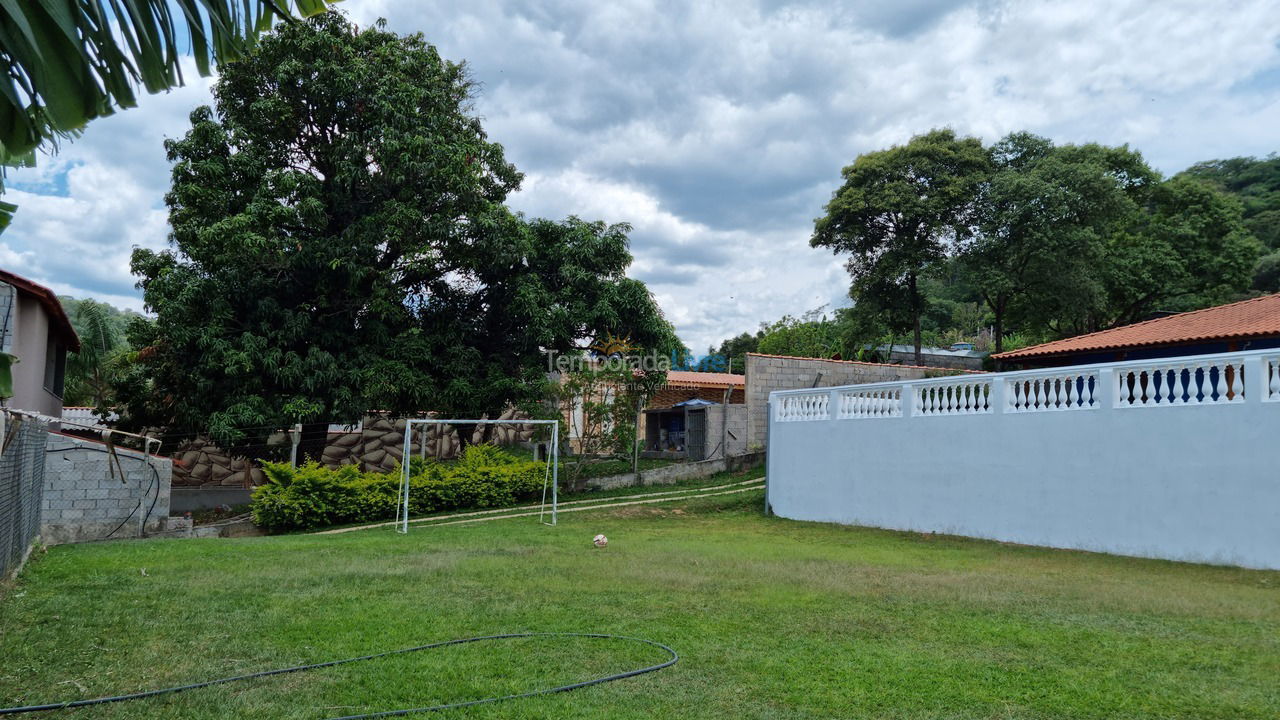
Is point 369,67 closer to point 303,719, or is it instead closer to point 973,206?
point 303,719

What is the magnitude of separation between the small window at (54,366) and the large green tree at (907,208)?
23125 millimetres

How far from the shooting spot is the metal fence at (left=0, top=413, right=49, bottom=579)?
22.5ft

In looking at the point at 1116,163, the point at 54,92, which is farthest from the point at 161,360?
the point at 1116,163

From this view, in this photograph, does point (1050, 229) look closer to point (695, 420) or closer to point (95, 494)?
point (695, 420)

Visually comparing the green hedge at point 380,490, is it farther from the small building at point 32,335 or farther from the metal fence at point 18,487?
the metal fence at point 18,487

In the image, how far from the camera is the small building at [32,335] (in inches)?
515

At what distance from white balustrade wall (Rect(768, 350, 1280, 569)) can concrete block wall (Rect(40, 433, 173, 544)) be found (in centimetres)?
1072

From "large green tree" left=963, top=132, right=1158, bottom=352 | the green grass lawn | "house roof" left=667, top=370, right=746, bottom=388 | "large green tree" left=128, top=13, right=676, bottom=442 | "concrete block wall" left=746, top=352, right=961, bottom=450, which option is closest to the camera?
the green grass lawn

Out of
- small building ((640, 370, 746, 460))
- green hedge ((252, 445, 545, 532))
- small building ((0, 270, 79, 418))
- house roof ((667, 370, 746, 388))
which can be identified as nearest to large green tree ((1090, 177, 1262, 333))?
house roof ((667, 370, 746, 388))

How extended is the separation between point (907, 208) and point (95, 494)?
23.8 metres

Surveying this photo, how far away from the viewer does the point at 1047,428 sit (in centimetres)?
1019

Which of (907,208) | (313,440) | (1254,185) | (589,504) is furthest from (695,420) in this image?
(1254,185)

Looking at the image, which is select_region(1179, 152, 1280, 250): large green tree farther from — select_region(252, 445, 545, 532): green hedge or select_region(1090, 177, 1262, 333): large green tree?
select_region(252, 445, 545, 532): green hedge

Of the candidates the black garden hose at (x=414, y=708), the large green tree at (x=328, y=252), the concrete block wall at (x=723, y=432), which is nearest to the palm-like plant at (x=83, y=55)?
the black garden hose at (x=414, y=708)
